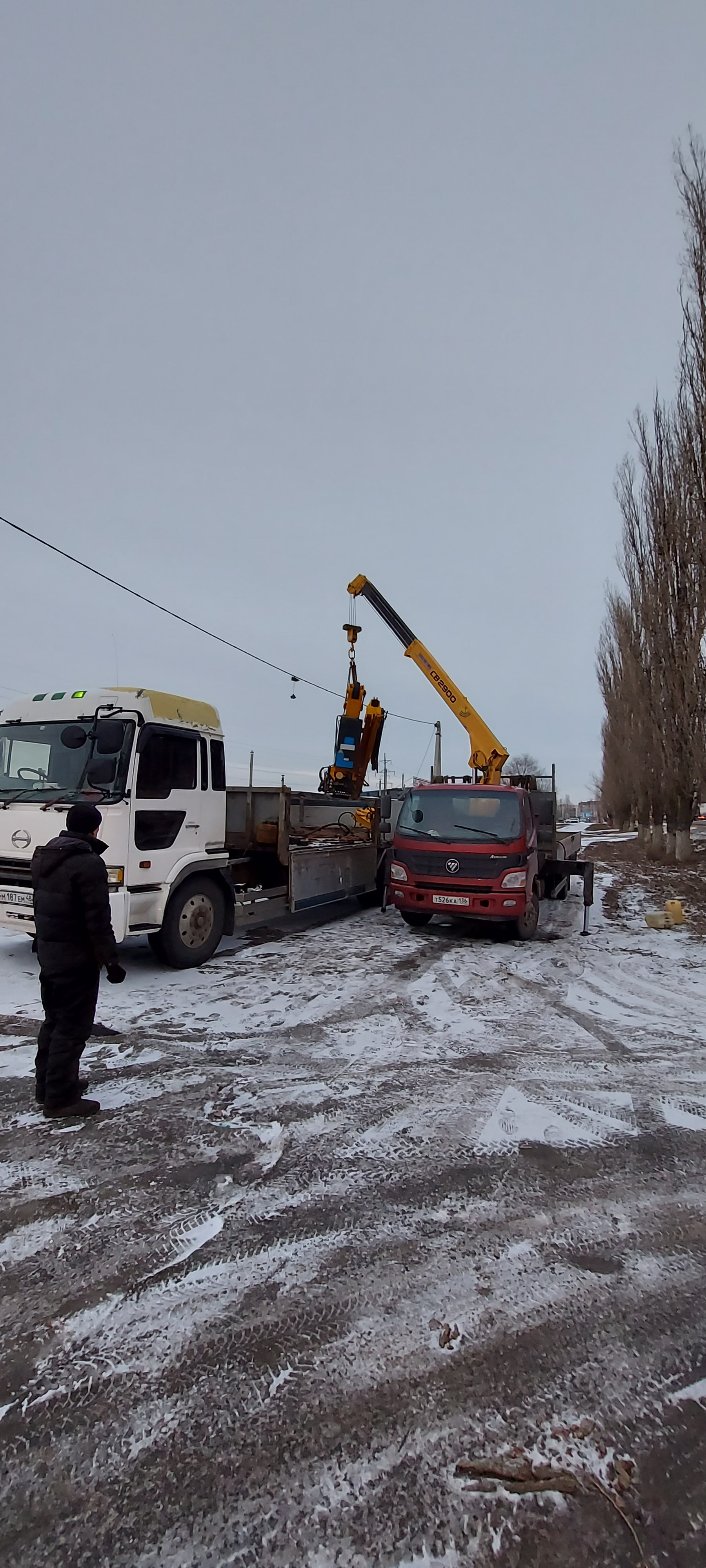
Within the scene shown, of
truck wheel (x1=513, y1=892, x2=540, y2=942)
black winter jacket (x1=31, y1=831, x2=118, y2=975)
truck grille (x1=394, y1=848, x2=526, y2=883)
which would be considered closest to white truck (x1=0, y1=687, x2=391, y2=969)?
truck grille (x1=394, y1=848, x2=526, y2=883)

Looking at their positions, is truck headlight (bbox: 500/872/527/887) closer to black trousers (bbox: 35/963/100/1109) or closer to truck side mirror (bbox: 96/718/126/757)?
truck side mirror (bbox: 96/718/126/757)

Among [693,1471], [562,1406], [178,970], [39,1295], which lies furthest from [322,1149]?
[178,970]

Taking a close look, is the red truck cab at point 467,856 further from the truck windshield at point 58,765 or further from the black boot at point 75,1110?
the black boot at point 75,1110

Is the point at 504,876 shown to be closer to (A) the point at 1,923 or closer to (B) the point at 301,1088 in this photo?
(B) the point at 301,1088

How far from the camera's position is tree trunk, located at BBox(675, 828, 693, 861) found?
21.7 meters

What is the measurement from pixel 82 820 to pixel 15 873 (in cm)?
280

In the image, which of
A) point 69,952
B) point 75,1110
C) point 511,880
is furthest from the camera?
point 511,880

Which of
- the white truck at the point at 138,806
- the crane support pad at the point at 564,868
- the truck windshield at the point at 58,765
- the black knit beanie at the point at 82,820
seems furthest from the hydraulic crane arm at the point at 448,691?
the black knit beanie at the point at 82,820

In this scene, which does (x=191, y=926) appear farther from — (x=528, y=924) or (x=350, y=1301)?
(x=350, y=1301)

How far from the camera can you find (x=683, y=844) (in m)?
21.9

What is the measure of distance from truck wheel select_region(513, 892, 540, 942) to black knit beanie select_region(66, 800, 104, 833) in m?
6.06

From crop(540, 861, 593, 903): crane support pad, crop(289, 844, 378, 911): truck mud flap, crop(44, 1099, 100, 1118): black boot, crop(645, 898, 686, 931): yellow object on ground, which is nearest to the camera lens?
crop(44, 1099, 100, 1118): black boot

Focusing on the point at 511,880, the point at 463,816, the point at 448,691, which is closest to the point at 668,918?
the point at 511,880

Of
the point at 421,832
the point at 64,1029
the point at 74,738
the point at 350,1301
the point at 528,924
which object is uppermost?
the point at 74,738
